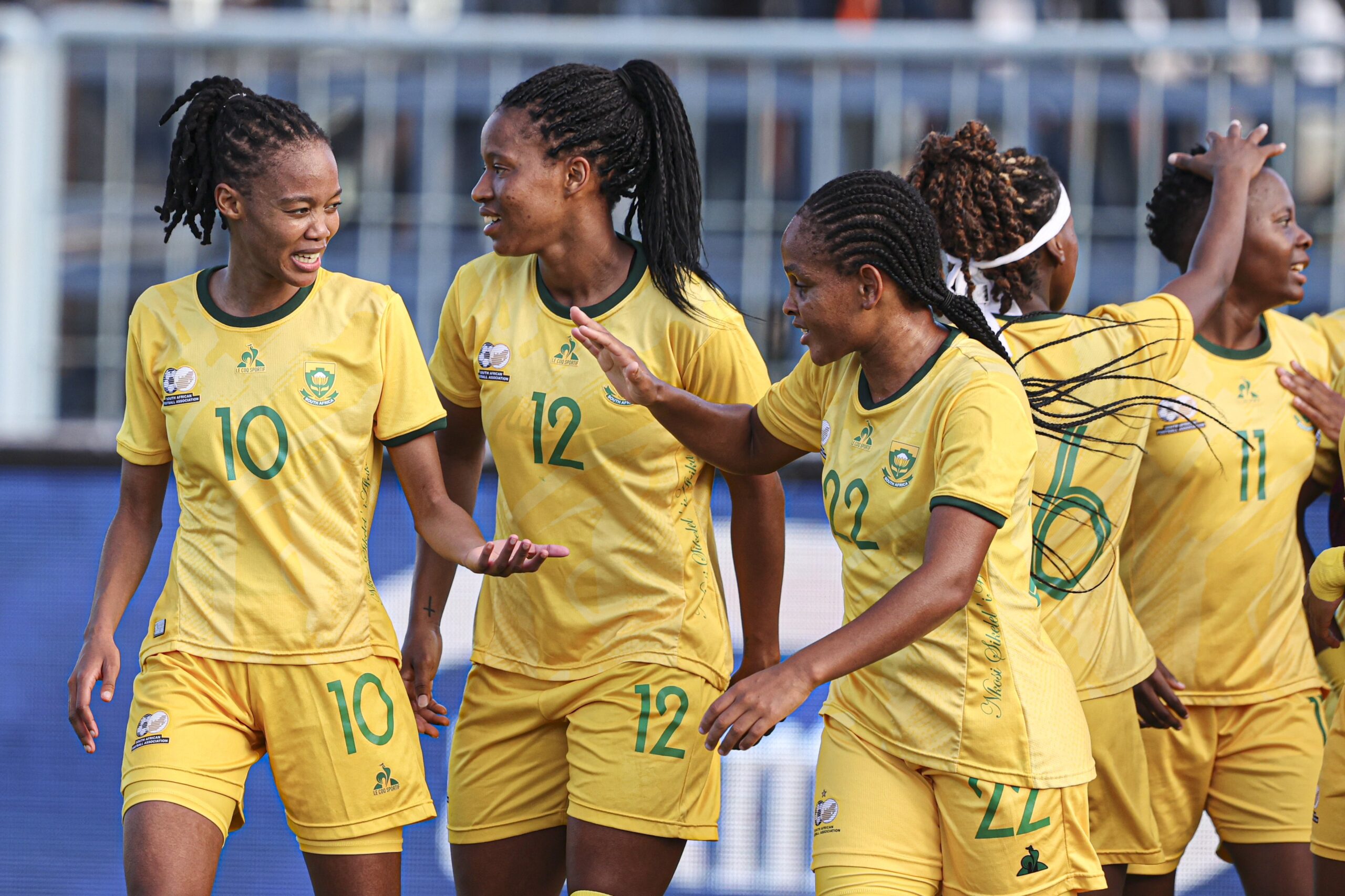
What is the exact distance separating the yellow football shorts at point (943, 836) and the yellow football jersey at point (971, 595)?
48mm

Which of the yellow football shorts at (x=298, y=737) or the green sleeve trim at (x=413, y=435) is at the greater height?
the green sleeve trim at (x=413, y=435)

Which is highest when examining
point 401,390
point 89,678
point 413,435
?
point 401,390

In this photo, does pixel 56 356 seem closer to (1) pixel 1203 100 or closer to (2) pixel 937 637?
(1) pixel 1203 100

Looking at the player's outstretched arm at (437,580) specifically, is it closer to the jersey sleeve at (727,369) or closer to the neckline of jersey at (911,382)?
the jersey sleeve at (727,369)

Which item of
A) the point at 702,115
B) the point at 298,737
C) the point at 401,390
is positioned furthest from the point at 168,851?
the point at 702,115

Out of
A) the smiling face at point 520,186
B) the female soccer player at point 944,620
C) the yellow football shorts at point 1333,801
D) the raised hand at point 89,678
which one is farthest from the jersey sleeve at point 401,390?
the yellow football shorts at point 1333,801

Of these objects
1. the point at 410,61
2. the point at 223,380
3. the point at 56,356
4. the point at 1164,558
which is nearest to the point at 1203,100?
the point at 410,61

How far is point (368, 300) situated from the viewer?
3.93 meters

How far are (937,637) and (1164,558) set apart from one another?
1.32 m

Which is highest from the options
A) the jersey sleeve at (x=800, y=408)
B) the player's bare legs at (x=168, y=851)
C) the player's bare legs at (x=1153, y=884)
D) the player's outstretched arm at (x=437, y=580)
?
the jersey sleeve at (x=800, y=408)

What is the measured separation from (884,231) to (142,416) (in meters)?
1.80

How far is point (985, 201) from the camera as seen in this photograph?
4.17 metres

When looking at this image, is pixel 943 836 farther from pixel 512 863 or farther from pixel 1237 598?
pixel 1237 598

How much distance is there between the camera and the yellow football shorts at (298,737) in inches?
145
